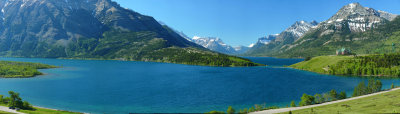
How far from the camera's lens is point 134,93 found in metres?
131

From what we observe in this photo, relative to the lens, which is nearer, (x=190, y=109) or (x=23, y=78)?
(x=190, y=109)

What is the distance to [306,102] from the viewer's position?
9806 centimetres

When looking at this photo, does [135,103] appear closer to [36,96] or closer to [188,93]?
[188,93]

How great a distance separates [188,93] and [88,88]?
216ft

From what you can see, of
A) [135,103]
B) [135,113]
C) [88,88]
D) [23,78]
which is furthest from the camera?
[23,78]

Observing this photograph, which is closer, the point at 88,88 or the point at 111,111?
the point at 111,111

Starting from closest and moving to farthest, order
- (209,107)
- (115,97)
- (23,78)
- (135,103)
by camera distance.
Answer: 1. (209,107)
2. (135,103)
3. (115,97)
4. (23,78)

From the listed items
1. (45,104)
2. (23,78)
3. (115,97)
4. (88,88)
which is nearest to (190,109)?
(115,97)

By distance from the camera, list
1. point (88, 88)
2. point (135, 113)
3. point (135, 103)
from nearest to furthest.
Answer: point (135, 113)
point (135, 103)
point (88, 88)

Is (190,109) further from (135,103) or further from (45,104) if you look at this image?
(45,104)

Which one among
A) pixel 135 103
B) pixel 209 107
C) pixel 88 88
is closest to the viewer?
pixel 209 107

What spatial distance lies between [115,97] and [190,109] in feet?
150

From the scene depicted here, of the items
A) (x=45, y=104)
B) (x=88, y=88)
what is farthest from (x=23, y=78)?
(x=45, y=104)

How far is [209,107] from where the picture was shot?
330ft
